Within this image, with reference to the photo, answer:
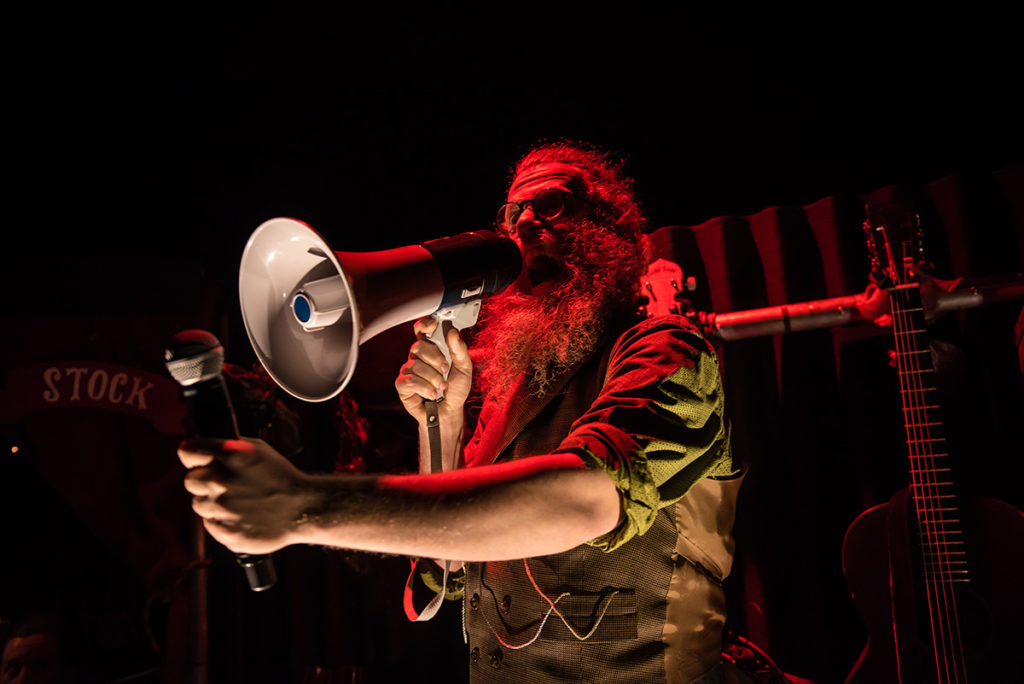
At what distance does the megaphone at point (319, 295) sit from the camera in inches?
46.8

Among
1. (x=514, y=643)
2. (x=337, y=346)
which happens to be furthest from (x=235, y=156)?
(x=514, y=643)

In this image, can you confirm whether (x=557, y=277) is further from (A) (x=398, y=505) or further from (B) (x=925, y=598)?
(B) (x=925, y=598)

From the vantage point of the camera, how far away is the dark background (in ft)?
8.00

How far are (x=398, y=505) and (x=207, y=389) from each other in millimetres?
291

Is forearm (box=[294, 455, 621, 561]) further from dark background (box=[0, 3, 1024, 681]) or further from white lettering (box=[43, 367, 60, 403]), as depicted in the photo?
white lettering (box=[43, 367, 60, 403])

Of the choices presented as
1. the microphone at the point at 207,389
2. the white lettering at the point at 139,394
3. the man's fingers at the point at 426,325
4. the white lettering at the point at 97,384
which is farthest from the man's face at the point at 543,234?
the white lettering at the point at 97,384

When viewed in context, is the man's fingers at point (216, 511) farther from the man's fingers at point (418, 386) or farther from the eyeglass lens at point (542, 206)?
the eyeglass lens at point (542, 206)

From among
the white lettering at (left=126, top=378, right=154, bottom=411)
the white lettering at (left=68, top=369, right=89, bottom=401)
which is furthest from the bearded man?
the white lettering at (left=68, top=369, right=89, bottom=401)

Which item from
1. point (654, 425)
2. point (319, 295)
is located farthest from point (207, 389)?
point (654, 425)

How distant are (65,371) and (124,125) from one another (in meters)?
1.40

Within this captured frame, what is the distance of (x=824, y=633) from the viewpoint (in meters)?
2.36

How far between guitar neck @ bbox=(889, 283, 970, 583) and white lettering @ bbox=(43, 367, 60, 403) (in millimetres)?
4049

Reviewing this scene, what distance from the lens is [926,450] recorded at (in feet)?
6.22

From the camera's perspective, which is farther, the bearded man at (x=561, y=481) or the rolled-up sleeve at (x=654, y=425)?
the rolled-up sleeve at (x=654, y=425)
